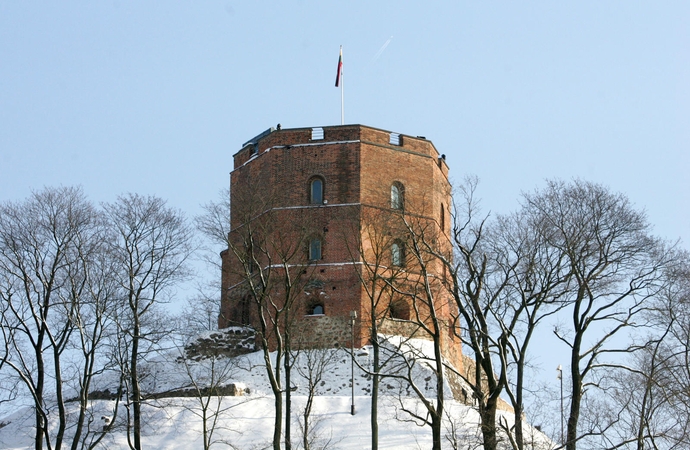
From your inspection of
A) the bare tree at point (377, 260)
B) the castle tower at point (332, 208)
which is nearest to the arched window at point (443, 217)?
the castle tower at point (332, 208)

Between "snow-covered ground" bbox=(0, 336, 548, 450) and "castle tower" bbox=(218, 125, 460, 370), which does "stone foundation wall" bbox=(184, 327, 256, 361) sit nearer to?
"castle tower" bbox=(218, 125, 460, 370)

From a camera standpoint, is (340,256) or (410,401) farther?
(340,256)

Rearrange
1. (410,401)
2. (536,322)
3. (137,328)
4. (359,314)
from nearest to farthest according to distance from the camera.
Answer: (536,322) → (137,328) → (410,401) → (359,314)

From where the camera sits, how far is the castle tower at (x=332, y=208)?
41000mm

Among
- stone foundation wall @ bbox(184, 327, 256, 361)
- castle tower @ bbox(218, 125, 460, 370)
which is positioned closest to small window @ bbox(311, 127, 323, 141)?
castle tower @ bbox(218, 125, 460, 370)

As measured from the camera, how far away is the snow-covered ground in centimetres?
3247

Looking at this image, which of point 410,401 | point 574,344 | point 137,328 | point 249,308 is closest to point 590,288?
point 574,344

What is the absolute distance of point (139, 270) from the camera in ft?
108

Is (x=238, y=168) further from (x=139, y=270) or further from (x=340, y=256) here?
(x=139, y=270)

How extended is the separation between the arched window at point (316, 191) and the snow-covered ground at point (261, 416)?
20.9 ft

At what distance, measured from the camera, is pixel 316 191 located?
43062mm

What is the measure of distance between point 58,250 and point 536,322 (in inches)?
512

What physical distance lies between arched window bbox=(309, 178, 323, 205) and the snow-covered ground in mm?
6367

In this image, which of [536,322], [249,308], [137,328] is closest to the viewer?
[536,322]
